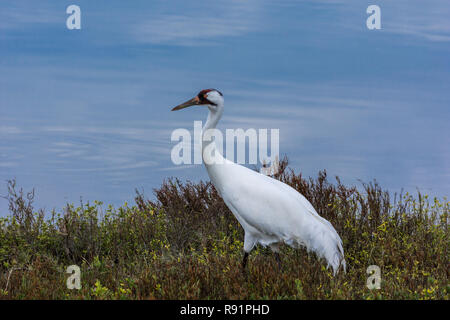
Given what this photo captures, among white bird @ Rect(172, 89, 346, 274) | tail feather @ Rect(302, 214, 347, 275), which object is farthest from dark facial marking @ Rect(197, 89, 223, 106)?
tail feather @ Rect(302, 214, 347, 275)

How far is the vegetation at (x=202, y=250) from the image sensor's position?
543 cm

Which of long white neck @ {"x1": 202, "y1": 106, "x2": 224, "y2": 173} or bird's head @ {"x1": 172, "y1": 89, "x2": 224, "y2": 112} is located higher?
bird's head @ {"x1": 172, "y1": 89, "x2": 224, "y2": 112}

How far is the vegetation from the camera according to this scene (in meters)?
5.43

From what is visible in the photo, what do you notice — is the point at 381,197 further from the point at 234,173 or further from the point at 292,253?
the point at 234,173

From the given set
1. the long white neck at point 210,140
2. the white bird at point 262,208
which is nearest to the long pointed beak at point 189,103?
the white bird at point 262,208

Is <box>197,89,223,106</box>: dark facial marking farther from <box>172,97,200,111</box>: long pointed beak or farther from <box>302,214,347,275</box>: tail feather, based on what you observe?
<box>302,214,347,275</box>: tail feather

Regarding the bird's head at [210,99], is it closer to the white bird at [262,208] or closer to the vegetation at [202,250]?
the white bird at [262,208]

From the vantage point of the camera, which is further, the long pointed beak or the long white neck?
the long pointed beak

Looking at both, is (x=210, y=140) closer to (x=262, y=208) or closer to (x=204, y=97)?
(x=204, y=97)

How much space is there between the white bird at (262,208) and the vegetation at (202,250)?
0.74 feet

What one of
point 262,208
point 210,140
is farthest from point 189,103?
point 262,208

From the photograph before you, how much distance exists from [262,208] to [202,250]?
2.03m

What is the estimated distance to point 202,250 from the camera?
7770mm

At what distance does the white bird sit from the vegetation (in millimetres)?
226
